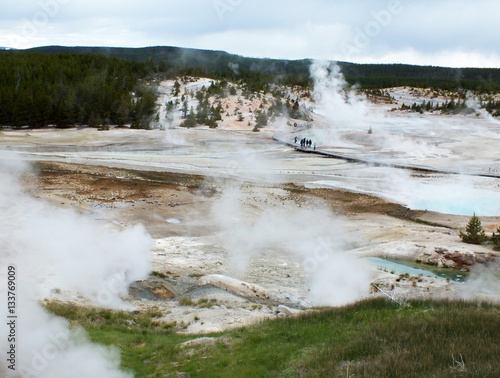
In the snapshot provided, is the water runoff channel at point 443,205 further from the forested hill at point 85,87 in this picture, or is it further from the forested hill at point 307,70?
the forested hill at point 307,70

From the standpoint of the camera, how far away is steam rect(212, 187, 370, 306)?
471 inches

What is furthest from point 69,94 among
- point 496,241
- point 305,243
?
point 496,241

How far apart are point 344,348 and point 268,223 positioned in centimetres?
1132

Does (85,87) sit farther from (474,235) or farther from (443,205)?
(474,235)

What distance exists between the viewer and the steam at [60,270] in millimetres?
6633

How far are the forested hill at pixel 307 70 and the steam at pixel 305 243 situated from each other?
53189mm

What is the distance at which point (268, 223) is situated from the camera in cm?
1767

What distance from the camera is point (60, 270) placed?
1109 centimetres

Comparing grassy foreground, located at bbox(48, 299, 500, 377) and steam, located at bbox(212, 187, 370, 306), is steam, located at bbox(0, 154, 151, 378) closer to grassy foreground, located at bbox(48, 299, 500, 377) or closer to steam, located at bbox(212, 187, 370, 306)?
grassy foreground, located at bbox(48, 299, 500, 377)

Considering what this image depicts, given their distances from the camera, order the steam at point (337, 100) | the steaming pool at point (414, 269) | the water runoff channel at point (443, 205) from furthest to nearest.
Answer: the steam at point (337, 100) < the water runoff channel at point (443, 205) < the steaming pool at point (414, 269)

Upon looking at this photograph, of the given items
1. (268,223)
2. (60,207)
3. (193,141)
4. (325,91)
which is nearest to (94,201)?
(60,207)

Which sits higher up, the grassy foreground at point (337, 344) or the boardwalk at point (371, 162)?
the boardwalk at point (371, 162)

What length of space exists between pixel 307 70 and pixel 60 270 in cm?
10063

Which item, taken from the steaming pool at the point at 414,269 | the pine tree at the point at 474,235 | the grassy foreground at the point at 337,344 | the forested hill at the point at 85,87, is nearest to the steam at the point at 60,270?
the grassy foreground at the point at 337,344
